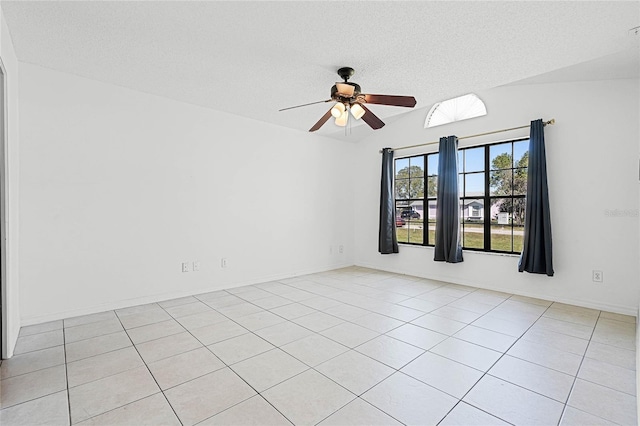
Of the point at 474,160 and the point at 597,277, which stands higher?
the point at 474,160

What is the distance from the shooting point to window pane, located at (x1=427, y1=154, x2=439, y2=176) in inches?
214

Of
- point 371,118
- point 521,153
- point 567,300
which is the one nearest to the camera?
point 371,118

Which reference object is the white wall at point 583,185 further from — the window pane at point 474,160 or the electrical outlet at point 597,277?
the window pane at point 474,160

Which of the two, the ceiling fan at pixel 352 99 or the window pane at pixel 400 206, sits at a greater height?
the ceiling fan at pixel 352 99

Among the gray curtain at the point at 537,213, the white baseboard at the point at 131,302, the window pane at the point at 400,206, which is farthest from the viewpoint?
the window pane at the point at 400,206

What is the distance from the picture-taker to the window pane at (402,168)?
19.1ft

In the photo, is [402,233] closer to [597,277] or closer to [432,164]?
[432,164]

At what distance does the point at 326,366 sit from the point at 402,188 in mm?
4191

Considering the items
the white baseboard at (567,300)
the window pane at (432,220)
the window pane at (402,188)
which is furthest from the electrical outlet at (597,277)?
the window pane at (402,188)

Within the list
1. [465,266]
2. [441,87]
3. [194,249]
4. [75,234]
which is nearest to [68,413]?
[75,234]

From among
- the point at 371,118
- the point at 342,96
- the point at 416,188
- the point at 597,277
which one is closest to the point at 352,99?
the point at 342,96

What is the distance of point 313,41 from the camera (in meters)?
2.62

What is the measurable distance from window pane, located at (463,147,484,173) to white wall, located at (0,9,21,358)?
5.51 metres

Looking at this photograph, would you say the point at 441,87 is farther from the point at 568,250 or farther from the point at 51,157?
the point at 51,157
